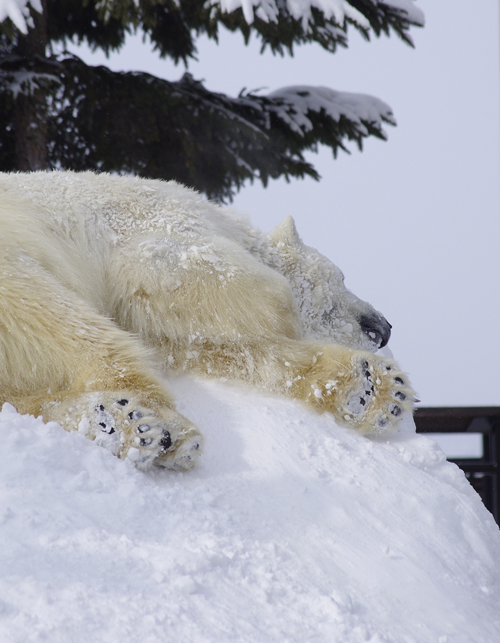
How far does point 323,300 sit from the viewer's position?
128 inches

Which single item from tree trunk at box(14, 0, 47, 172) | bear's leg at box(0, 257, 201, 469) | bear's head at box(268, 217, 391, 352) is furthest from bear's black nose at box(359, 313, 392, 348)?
tree trunk at box(14, 0, 47, 172)

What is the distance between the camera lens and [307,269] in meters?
3.33

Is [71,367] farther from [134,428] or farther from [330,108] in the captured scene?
[330,108]

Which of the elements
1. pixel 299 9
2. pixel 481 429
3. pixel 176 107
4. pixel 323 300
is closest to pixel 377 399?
pixel 323 300

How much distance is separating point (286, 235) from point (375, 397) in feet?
4.54

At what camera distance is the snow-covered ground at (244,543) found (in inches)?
51.3

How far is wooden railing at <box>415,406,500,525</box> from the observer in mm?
5336

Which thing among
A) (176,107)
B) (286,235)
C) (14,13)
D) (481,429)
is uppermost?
(14,13)

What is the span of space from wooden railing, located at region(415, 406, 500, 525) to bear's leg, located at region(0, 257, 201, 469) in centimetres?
366

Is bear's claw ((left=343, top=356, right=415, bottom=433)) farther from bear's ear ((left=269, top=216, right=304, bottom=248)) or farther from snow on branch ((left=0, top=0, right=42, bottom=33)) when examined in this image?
snow on branch ((left=0, top=0, right=42, bottom=33))

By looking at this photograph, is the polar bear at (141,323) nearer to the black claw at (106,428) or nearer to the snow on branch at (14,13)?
the black claw at (106,428)

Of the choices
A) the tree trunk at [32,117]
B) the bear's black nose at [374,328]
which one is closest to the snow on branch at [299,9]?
the tree trunk at [32,117]

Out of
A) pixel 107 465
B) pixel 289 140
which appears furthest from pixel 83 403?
pixel 289 140

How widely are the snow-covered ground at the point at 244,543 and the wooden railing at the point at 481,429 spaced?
3.17m
